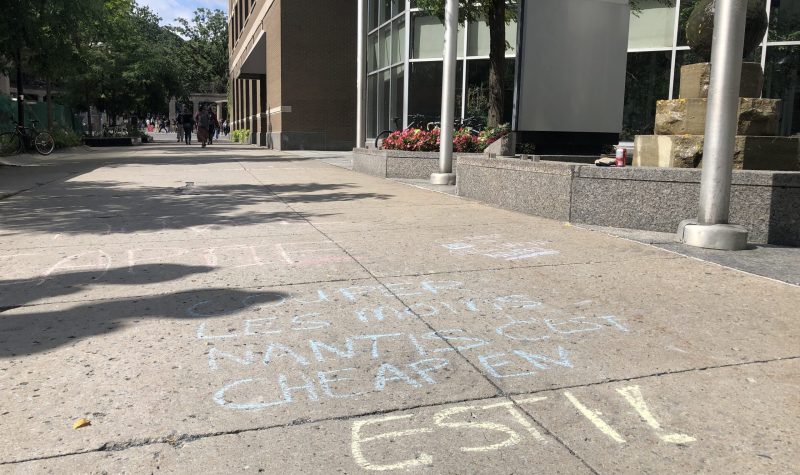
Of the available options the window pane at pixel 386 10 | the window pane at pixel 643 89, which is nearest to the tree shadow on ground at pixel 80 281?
the window pane at pixel 643 89

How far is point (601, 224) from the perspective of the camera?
299 inches

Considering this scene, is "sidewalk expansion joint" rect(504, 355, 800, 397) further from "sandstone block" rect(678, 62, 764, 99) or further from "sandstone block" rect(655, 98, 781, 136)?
"sandstone block" rect(678, 62, 764, 99)

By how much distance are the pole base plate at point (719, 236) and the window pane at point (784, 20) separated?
39.2 feet

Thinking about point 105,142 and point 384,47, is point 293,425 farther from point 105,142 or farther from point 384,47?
point 105,142

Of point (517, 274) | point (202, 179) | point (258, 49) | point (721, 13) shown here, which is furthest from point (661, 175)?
point (258, 49)

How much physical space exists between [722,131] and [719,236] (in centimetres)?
100

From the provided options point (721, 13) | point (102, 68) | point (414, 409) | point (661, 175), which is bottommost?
point (414, 409)

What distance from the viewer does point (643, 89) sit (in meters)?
17.7

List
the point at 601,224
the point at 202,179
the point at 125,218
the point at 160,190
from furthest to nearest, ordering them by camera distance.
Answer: the point at 202,179
the point at 160,190
the point at 125,218
the point at 601,224

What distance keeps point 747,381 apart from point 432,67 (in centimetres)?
1924

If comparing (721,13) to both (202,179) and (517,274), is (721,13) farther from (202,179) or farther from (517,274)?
(202,179)

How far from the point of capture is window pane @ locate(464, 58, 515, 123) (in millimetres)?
19427

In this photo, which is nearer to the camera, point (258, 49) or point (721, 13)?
point (721, 13)

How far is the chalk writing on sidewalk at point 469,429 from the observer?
2557mm
